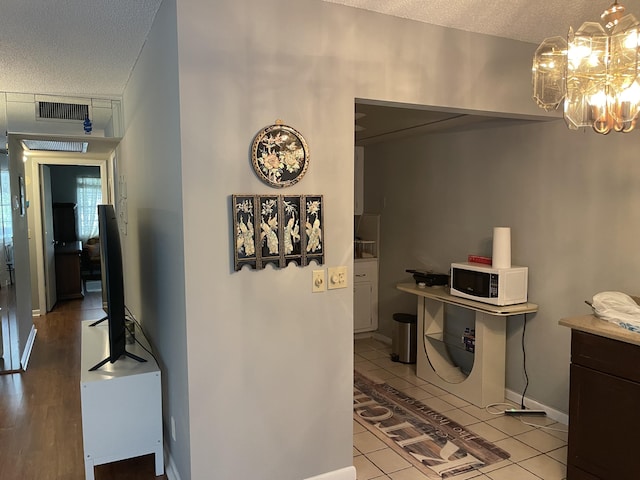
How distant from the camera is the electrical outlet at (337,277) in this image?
2441 mm

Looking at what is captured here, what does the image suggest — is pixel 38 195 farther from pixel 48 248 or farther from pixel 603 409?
pixel 603 409

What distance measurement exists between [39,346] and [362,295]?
3.53m

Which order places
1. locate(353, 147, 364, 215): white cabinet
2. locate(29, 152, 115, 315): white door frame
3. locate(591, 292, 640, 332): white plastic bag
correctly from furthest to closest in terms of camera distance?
1. locate(29, 152, 115, 315): white door frame
2. locate(353, 147, 364, 215): white cabinet
3. locate(591, 292, 640, 332): white plastic bag

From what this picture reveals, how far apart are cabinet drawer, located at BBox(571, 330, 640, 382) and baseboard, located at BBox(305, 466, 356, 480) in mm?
1311

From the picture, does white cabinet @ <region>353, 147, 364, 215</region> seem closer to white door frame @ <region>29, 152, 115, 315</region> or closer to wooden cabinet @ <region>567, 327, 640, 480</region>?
white door frame @ <region>29, 152, 115, 315</region>

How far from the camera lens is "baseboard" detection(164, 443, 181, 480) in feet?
8.26

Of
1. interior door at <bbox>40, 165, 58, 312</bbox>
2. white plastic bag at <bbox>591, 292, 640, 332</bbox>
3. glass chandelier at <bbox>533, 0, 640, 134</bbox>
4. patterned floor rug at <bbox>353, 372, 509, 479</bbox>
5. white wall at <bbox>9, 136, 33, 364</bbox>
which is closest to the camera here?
glass chandelier at <bbox>533, 0, 640, 134</bbox>

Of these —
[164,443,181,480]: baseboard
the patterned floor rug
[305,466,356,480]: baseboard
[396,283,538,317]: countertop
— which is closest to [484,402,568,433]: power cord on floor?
the patterned floor rug

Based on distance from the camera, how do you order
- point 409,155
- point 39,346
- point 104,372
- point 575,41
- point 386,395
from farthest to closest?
1. point 39,346
2. point 409,155
3. point 386,395
4. point 104,372
5. point 575,41

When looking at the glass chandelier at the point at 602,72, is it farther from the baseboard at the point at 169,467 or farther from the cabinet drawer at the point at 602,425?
the baseboard at the point at 169,467

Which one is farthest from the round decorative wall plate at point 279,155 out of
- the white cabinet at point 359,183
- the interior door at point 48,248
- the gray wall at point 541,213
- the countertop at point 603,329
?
the interior door at point 48,248

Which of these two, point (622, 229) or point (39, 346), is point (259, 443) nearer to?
point (622, 229)

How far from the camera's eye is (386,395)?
3.81 metres

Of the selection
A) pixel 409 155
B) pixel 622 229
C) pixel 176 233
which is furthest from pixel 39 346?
pixel 622 229
